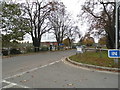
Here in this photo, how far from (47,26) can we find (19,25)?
37.5ft

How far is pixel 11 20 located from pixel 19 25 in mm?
1647

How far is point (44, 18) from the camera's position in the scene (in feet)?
95.5

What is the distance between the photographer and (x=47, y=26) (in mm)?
31078

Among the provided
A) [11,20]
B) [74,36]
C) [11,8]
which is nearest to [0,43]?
[11,20]

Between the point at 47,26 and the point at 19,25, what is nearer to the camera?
the point at 19,25

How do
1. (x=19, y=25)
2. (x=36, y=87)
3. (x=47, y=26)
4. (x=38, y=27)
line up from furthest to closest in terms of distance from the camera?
1. (x=47, y=26)
2. (x=38, y=27)
3. (x=19, y=25)
4. (x=36, y=87)

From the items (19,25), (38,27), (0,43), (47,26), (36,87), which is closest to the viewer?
(36,87)

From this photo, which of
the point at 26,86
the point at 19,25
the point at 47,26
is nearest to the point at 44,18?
the point at 47,26

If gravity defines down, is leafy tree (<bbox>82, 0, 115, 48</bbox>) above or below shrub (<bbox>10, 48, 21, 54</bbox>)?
above

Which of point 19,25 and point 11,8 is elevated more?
point 11,8

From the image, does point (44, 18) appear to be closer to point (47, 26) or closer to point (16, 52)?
point (47, 26)

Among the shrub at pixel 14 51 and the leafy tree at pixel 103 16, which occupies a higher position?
the leafy tree at pixel 103 16

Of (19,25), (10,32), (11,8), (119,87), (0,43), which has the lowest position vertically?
(119,87)

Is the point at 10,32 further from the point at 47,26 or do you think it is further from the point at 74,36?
the point at 74,36
